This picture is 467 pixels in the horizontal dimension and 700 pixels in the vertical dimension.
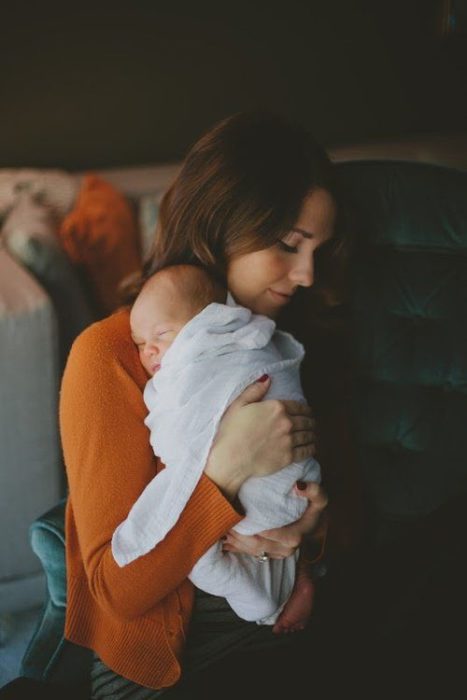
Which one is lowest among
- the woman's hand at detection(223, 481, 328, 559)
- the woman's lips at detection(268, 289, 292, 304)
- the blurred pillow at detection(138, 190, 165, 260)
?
the woman's hand at detection(223, 481, 328, 559)

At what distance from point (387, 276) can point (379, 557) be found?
2.01ft

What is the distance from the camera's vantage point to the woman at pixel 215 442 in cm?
113

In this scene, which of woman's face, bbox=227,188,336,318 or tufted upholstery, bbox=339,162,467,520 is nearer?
woman's face, bbox=227,188,336,318

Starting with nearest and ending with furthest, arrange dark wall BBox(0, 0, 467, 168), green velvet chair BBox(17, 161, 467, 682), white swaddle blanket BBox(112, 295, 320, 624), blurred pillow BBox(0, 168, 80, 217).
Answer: white swaddle blanket BBox(112, 295, 320, 624), green velvet chair BBox(17, 161, 467, 682), blurred pillow BBox(0, 168, 80, 217), dark wall BBox(0, 0, 467, 168)

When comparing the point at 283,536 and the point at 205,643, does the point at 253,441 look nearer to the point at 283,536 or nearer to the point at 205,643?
the point at 283,536

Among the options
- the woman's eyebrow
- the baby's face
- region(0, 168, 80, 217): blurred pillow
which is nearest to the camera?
the baby's face

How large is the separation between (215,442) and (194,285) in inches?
10.5

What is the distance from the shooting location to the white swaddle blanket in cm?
110

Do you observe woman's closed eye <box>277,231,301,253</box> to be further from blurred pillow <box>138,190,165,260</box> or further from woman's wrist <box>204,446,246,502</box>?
blurred pillow <box>138,190,165,260</box>

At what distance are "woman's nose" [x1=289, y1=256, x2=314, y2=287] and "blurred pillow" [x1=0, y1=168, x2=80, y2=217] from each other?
1.37 m

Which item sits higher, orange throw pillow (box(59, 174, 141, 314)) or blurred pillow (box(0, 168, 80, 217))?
blurred pillow (box(0, 168, 80, 217))

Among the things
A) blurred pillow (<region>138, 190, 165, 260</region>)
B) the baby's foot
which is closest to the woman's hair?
the baby's foot

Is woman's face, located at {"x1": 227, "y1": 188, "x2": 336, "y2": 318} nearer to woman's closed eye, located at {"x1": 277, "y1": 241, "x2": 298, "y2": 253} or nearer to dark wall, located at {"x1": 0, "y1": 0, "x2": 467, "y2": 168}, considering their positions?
woman's closed eye, located at {"x1": 277, "y1": 241, "x2": 298, "y2": 253}

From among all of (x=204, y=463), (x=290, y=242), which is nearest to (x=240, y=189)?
(x=290, y=242)
